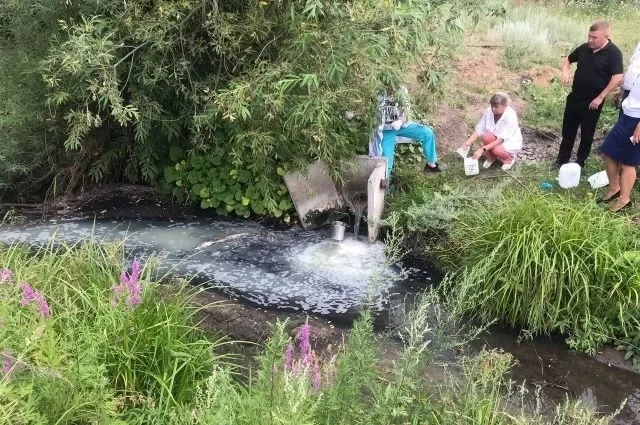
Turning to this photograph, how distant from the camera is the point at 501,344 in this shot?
184 inches

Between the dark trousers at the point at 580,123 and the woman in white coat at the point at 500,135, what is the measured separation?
0.53 meters

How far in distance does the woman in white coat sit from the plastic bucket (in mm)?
2008

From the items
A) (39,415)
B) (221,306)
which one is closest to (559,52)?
(221,306)

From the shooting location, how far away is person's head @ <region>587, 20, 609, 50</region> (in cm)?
602

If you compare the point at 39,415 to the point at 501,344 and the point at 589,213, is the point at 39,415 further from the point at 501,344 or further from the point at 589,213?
the point at 589,213

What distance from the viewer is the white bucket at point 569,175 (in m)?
6.36

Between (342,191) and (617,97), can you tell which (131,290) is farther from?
(617,97)

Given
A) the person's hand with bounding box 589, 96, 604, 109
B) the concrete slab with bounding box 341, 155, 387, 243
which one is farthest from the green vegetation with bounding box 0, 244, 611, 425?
the person's hand with bounding box 589, 96, 604, 109

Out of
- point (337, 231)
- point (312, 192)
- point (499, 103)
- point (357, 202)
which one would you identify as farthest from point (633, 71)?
point (312, 192)

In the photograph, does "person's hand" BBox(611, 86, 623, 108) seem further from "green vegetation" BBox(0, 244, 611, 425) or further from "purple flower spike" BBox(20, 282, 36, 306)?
"purple flower spike" BBox(20, 282, 36, 306)

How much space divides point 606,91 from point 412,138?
2.12m

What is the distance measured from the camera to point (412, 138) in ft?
22.6

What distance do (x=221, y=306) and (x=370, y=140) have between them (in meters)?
2.58

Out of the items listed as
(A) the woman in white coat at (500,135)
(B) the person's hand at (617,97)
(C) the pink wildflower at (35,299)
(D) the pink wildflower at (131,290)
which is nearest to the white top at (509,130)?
(A) the woman in white coat at (500,135)
